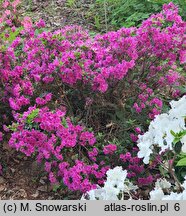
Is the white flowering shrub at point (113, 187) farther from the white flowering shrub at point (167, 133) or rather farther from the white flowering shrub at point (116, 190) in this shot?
the white flowering shrub at point (167, 133)

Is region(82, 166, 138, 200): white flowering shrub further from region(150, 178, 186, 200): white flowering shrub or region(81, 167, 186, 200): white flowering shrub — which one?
region(150, 178, 186, 200): white flowering shrub

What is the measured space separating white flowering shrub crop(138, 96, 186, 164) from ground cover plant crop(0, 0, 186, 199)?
52 centimetres

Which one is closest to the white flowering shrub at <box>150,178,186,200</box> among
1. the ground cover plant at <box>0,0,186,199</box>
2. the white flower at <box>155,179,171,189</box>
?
the white flower at <box>155,179,171,189</box>

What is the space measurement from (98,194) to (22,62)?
1.56 metres

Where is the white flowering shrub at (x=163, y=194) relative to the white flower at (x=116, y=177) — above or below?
below

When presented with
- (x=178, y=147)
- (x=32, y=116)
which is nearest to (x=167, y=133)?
(x=178, y=147)

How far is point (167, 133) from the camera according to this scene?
215 centimetres

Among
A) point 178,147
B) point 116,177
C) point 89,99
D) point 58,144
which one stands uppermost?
point 89,99

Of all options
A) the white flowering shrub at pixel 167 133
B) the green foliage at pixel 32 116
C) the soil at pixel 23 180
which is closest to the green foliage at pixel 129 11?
the soil at pixel 23 180

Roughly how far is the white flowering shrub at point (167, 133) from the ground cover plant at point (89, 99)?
0.52 meters

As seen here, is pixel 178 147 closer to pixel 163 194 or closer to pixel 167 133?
pixel 167 133

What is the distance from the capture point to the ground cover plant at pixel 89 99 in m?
2.89

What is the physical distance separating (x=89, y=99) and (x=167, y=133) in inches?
45.7

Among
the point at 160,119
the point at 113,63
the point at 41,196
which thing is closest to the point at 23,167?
the point at 41,196
